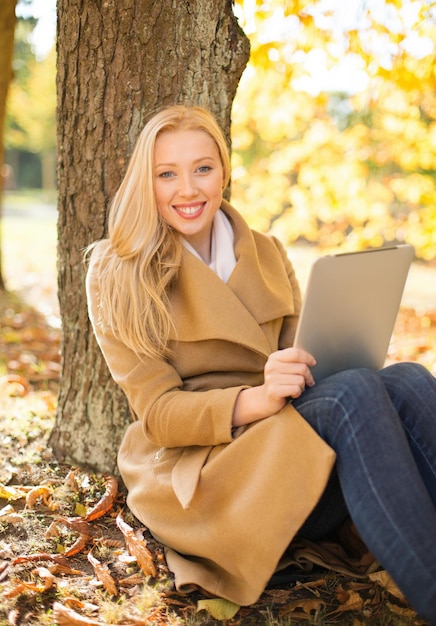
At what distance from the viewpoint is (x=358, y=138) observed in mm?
5727

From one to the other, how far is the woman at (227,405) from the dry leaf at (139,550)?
0.23 feet

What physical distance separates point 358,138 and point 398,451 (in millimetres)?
4314

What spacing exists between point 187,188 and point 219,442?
0.78 m

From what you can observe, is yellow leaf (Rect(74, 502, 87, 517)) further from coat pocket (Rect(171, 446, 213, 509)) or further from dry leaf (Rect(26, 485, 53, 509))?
coat pocket (Rect(171, 446, 213, 509))

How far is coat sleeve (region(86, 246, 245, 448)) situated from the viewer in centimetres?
204

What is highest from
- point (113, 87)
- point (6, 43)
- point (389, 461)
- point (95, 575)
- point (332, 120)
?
point (6, 43)

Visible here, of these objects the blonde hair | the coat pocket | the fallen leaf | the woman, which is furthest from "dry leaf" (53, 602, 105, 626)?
the blonde hair

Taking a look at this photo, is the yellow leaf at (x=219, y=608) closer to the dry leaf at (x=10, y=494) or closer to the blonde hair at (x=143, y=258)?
the blonde hair at (x=143, y=258)

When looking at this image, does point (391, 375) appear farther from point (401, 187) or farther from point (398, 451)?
point (401, 187)

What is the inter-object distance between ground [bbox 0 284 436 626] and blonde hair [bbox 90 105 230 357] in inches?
26.5

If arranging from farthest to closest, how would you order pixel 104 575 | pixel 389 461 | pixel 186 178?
1. pixel 186 178
2. pixel 104 575
3. pixel 389 461

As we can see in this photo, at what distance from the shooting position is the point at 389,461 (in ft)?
5.93

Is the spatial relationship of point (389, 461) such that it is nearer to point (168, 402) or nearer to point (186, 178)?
point (168, 402)

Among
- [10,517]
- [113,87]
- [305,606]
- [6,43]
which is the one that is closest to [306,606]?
[305,606]
